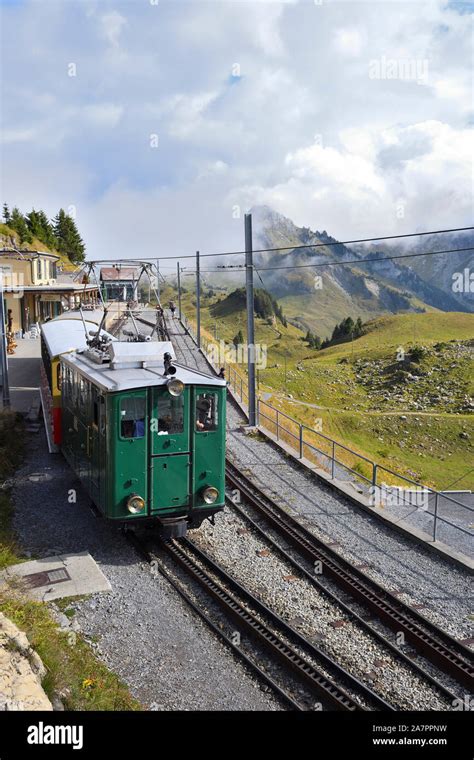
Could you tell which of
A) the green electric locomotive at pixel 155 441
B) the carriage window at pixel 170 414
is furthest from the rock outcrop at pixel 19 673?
the carriage window at pixel 170 414

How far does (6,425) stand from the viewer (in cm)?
1883

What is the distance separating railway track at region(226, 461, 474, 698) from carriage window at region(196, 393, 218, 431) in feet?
11.1

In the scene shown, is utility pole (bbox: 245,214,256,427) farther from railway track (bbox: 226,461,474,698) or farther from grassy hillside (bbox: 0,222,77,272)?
grassy hillside (bbox: 0,222,77,272)

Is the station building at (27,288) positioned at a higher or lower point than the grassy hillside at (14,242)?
lower

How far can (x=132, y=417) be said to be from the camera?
10961mm

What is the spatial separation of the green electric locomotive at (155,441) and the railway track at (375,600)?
2.37 metres

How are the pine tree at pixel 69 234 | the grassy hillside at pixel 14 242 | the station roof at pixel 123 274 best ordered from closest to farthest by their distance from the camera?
the station roof at pixel 123 274 → the grassy hillside at pixel 14 242 → the pine tree at pixel 69 234

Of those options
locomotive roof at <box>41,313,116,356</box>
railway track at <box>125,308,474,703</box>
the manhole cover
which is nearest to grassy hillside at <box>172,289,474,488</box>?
railway track at <box>125,308,474,703</box>

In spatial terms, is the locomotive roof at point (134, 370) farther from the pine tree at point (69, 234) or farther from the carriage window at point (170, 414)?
the pine tree at point (69, 234)

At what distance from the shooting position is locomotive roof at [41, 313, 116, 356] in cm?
1685

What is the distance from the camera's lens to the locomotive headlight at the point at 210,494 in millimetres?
11625

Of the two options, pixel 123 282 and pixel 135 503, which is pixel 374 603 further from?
pixel 123 282
